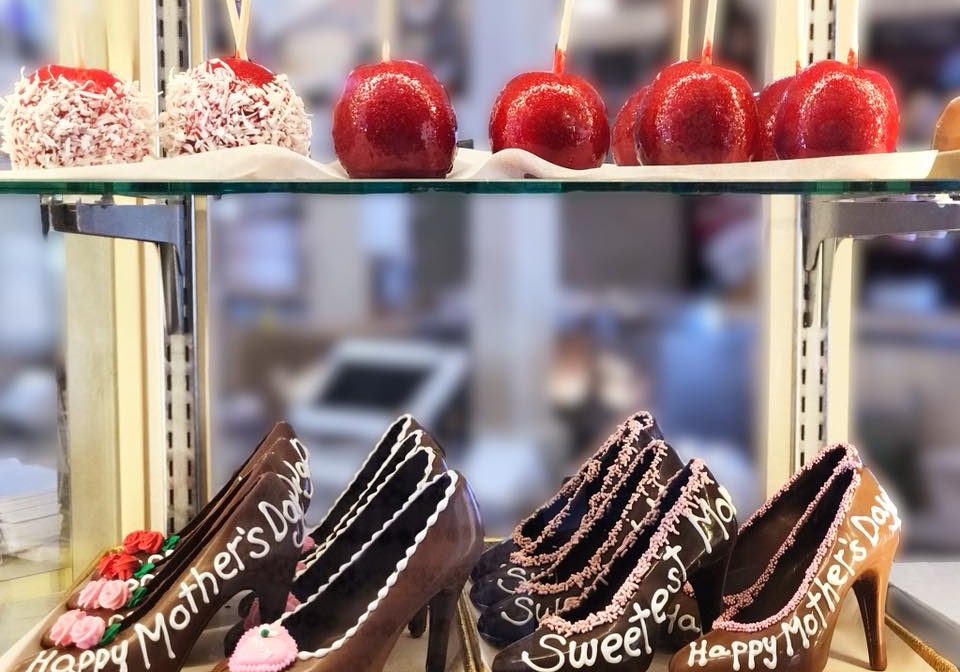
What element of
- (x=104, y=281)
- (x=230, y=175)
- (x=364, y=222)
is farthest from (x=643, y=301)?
(x=230, y=175)

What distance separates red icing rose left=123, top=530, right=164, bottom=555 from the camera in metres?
1.04

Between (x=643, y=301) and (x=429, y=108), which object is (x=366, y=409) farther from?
(x=429, y=108)

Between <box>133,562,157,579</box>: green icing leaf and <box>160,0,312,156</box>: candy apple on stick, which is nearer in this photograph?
<box>160,0,312,156</box>: candy apple on stick

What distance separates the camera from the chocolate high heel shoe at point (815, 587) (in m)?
0.83

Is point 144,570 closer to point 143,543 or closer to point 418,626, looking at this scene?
point 143,543

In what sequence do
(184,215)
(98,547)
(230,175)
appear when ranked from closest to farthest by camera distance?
(230,175) → (184,215) → (98,547)

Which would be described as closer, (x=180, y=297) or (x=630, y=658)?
(x=630, y=658)

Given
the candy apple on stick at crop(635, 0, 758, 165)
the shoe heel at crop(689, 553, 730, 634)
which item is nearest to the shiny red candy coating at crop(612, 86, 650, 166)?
the candy apple on stick at crop(635, 0, 758, 165)

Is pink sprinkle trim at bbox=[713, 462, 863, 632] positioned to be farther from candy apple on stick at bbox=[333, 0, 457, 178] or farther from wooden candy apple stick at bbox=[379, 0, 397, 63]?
wooden candy apple stick at bbox=[379, 0, 397, 63]

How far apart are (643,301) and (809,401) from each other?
531mm

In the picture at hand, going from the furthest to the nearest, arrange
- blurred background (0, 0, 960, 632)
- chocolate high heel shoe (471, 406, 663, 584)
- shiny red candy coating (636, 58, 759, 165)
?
blurred background (0, 0, 960, 632) → chocolate high heel shoe (471, 406, 663, 584) → shiny red candy coating (636, 58, 759, 165)

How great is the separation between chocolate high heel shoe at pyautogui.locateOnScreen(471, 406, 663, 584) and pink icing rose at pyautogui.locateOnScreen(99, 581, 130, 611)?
37 cm

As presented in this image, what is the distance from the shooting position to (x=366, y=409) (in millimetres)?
1626

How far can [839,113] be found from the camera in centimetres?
83
